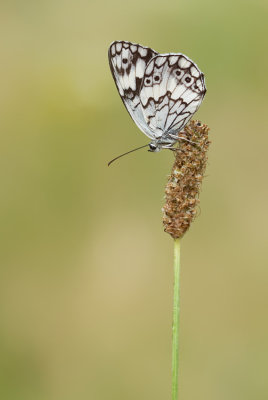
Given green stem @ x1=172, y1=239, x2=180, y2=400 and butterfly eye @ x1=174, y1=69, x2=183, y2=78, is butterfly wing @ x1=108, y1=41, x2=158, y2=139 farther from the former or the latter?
green stem @ x1=172, y1=239, x2=180, y2=400

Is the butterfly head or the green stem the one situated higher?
the butterfly head

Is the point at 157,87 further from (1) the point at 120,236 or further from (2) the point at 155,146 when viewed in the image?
(1) the point at 120,236

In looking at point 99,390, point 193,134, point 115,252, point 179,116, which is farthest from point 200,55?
point 193,134

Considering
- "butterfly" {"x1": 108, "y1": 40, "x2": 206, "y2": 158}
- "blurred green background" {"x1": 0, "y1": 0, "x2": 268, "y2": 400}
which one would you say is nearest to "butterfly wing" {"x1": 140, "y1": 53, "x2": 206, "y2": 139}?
"butterfly" {"x1": 108, "y1": 40, "x2": 206, "y2": 158}

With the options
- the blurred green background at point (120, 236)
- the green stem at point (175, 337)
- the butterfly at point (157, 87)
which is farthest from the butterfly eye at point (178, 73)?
the blurred green background at point (120, 236)

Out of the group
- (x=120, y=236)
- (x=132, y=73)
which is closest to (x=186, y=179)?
(x=132, y=73)
